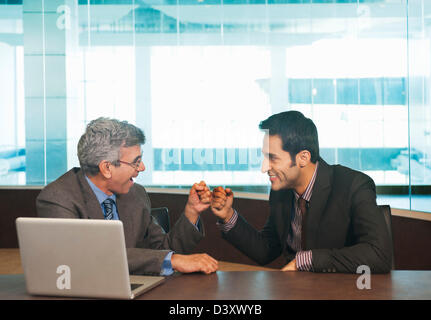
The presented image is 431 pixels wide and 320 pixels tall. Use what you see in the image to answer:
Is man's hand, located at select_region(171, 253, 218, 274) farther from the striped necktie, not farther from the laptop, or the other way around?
the striped necktie

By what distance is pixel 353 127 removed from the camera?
6.20m

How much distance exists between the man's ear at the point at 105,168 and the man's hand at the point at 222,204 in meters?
0.47

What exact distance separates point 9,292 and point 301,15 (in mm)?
5250

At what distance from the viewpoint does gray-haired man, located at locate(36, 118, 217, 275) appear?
214 centimetres

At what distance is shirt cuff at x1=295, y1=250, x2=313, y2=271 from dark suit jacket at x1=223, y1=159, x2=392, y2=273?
0.02m

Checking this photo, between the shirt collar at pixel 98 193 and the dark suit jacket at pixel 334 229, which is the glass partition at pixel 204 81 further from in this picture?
the shirt collar at pixel 98 193

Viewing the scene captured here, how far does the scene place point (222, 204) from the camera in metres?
2.40

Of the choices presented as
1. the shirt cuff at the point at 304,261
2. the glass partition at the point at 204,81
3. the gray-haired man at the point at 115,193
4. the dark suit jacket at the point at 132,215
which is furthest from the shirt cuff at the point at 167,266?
the glass partition at the point at 204,81

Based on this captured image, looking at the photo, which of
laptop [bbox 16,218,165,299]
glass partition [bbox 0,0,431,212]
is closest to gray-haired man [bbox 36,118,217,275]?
laptop [bbox 16,218,165,299]

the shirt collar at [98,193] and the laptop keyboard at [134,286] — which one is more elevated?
the shirt collar at [98,193]

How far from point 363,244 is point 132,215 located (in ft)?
3.20

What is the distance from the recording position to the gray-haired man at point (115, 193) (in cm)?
214

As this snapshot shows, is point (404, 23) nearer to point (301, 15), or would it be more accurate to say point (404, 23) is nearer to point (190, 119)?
point (301, 15)

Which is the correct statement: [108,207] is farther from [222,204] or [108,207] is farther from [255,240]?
[255,240]
